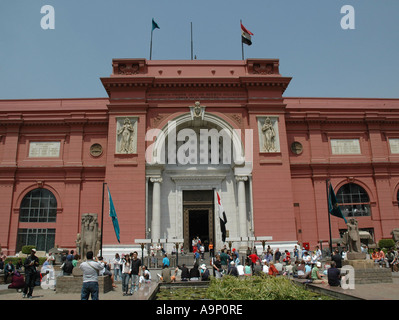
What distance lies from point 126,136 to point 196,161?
232 inches

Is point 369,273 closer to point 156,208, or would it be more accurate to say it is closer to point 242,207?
point 242,207

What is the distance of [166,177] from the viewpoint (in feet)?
87.6

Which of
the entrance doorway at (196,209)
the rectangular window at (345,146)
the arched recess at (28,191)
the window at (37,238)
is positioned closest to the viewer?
the entrance doorway at (196,209)

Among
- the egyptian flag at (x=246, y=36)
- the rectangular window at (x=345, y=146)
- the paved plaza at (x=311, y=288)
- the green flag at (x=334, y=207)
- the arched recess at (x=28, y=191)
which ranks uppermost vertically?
the egyptian flag at (x=246, y=36)

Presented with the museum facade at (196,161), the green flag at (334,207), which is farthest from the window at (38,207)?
the green flag at (334,207)

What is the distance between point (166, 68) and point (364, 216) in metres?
20.3

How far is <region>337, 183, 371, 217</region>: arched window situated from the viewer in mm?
27625

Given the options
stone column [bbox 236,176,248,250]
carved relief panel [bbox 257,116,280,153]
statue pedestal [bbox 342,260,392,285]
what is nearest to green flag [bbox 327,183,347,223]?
carved relief panel [bbox 257,116,280,153]

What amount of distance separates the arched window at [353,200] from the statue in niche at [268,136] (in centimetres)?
746

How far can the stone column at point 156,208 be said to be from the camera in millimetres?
24159

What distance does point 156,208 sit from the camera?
2459 cm

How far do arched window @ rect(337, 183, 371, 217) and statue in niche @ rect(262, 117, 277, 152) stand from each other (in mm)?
7463

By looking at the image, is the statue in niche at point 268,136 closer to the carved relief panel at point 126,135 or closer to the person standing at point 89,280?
the carved relief panel at point 126,135

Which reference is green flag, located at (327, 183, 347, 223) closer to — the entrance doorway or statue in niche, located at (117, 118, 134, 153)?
the entrance doorway
